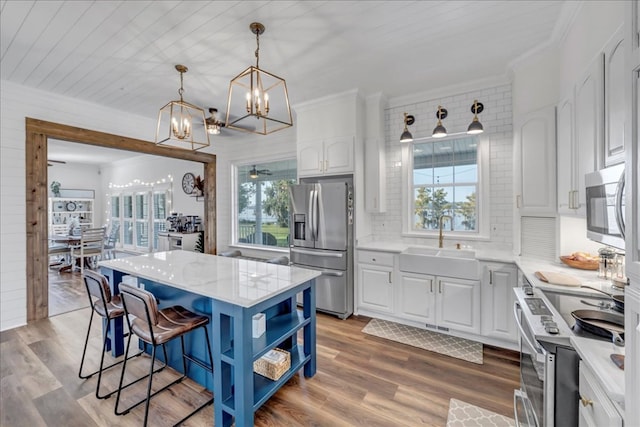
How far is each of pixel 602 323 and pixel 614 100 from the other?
1.18 metres

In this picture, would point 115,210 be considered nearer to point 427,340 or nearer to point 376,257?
point 376,257

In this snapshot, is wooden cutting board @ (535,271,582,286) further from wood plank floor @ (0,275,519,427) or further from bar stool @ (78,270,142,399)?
bar stool @ (78,270,142,399)

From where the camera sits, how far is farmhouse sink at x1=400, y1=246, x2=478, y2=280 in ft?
9.29

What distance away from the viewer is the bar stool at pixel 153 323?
5.58ft

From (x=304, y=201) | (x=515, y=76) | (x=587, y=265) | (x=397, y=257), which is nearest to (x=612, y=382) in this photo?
(x=587, y=265)

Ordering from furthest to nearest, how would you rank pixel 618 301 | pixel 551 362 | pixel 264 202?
pixel 264 202 → pixel 618 301 → pixel 551 362

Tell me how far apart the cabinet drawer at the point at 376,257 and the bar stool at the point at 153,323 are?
2061 mm

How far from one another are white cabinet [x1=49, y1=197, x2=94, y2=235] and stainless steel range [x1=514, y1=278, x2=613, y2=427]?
10.7m

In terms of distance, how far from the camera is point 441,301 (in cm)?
299

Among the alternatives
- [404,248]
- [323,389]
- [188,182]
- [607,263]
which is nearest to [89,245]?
[188,182]

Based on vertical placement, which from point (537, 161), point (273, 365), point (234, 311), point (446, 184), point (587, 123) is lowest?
point (273, 365)

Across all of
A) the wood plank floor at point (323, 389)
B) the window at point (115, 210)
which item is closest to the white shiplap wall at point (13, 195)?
the wood plank floor at point (323, 389)

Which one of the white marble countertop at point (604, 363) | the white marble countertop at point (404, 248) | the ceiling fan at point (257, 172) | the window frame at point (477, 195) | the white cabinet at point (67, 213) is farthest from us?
the white cabinet at point (67, 213)

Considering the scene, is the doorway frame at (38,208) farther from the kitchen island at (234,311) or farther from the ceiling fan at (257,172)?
the ceiling fan at (257,172)
